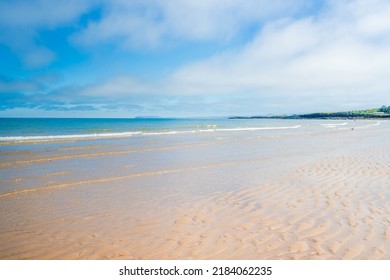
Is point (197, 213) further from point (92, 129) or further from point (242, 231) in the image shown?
point (92, 129)

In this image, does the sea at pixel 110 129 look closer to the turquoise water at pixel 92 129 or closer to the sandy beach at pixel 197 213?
the turquoise water at pixel 92 129

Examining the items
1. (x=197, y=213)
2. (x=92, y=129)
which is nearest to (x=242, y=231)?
(x=197, y=213)

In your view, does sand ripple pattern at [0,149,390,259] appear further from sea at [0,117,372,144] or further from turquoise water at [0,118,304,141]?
turquoise water at [0,118,304,141]

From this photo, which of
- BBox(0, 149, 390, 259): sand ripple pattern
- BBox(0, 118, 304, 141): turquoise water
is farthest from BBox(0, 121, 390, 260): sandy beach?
BBox(0, 118, 304, 141): turquoise water

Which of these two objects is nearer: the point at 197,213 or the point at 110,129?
the point at 197,213

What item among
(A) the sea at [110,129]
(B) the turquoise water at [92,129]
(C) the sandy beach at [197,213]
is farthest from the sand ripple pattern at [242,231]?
(B) the turquoise water at [92,129]

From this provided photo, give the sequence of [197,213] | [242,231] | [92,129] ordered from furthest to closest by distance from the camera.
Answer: [92,129]
[197,213]
[242,231]

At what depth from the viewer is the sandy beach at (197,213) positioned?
4.80 metres

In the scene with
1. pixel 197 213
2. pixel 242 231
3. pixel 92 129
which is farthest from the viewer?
pixel 92 129

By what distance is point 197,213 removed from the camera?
6.61 meters

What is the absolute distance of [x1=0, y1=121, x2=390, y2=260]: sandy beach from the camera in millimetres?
4805

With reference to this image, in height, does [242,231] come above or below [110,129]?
below

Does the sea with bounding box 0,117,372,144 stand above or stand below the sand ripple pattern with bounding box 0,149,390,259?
above
